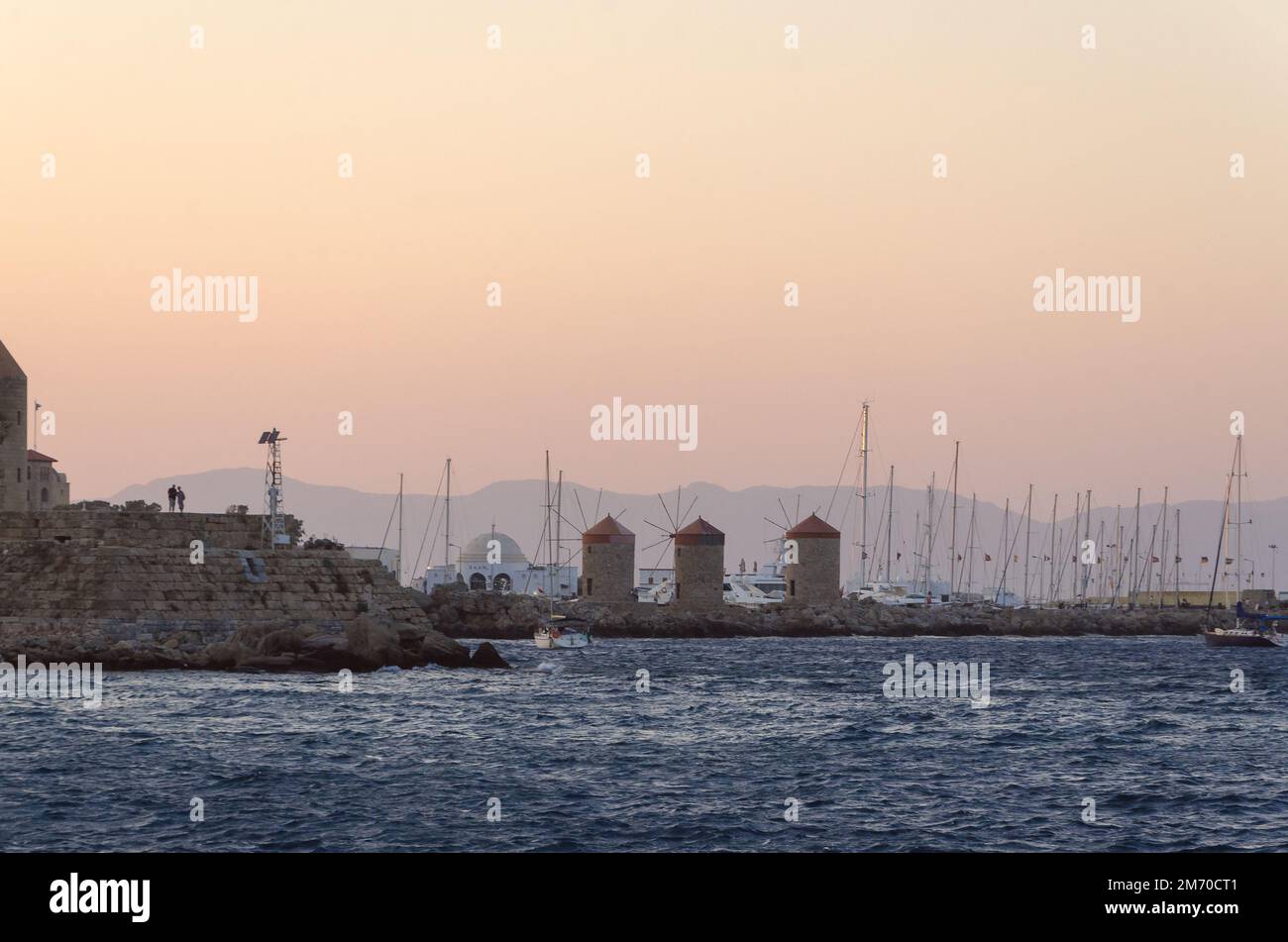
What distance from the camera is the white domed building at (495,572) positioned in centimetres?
13012

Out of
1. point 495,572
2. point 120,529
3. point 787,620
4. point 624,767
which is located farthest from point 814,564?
point 624,767

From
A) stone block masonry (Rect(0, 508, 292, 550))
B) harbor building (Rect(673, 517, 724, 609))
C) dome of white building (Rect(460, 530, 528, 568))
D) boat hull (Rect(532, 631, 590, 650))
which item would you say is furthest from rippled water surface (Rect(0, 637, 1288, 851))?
dome of white building (Rect(460, 530, 528, 568))

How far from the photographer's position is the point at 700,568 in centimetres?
10188

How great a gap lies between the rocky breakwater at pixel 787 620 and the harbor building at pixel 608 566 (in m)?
3.59

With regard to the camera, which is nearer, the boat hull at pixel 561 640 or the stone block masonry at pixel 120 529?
the stone block masonry at pixel 120 529

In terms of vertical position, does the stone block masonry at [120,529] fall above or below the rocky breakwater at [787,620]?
above

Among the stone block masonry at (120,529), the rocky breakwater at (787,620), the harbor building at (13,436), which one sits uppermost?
the harbor building at (13,436)

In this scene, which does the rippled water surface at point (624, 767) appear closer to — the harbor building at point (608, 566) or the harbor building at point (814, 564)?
the harbor building at point (608, 566)

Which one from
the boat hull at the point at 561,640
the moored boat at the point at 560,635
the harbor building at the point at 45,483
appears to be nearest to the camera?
the boat hull at the point at 561,640

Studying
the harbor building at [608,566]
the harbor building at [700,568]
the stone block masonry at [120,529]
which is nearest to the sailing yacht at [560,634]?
the harbor building at [608,566]

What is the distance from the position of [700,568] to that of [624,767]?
A: 253 ft
